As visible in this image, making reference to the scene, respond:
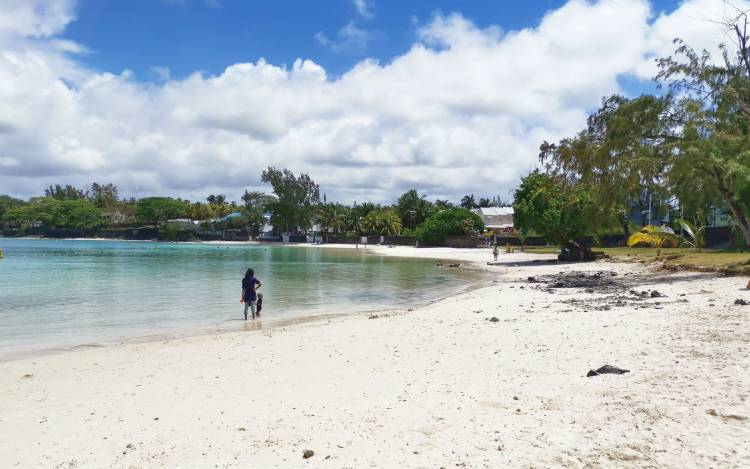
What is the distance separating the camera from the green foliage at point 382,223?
109 meters

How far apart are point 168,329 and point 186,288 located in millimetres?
13385

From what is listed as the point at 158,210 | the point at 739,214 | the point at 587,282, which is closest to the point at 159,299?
the point at 587,282

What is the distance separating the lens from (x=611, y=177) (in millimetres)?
27453

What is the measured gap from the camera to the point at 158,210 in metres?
148

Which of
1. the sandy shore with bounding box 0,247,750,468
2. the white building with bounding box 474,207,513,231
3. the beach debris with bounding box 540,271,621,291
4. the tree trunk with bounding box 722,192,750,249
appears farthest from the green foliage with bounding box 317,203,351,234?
the sandy shore with bounding box 0,247,750,468

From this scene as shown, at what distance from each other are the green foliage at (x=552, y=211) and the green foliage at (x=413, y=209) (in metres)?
66.4

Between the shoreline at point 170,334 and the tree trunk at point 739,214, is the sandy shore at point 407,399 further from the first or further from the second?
the tree trunk at point 739,214

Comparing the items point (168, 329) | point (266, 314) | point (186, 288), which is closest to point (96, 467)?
point (168, 329)

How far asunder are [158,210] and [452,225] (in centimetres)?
9342

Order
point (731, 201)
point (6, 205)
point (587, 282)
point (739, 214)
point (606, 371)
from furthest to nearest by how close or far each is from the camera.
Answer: point (6, 205) < point (587, 282) < point (739, 214) < point (731, 201) < point (606, 371)

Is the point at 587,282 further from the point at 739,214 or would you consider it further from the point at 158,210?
the point at 158,210

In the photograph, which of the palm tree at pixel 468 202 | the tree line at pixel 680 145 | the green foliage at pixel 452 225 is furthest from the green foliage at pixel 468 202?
the tree line at pixel 680 145

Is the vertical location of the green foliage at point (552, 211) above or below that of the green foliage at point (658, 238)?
above

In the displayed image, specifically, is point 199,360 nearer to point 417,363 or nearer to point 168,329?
point 417,363
